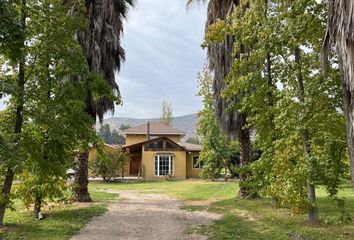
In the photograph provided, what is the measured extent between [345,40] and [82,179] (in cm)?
1326

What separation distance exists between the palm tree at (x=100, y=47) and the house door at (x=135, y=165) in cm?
2283

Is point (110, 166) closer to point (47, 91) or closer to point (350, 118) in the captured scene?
point (47, 91)

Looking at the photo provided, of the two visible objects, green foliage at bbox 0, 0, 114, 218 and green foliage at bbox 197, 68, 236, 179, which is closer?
green foliage at bbox 0, 0, 114, 218

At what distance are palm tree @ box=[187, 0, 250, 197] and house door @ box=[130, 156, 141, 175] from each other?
77.6ft

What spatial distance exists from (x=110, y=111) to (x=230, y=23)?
306 inches

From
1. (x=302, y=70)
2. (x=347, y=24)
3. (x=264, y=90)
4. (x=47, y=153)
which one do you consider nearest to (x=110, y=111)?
(x=47, y=153)

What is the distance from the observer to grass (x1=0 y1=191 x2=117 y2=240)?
8844 mm

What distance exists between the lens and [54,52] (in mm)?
9766

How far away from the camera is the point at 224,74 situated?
16.3m

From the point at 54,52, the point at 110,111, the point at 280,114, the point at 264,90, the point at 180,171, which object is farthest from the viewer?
the point at 180,171

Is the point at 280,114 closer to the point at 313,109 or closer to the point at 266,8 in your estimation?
the point at 313,109

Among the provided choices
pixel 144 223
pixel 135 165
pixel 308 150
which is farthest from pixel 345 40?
pixel 135 165

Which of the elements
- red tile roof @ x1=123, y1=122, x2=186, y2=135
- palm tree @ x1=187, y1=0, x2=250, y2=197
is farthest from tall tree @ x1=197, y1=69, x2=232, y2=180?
palm tree @ x1=187, y1=0, x2=250, y2=197

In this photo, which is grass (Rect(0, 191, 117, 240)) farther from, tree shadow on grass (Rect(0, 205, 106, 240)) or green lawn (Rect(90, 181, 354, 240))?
green lawn (Rect(90, 181, 354, 240))
